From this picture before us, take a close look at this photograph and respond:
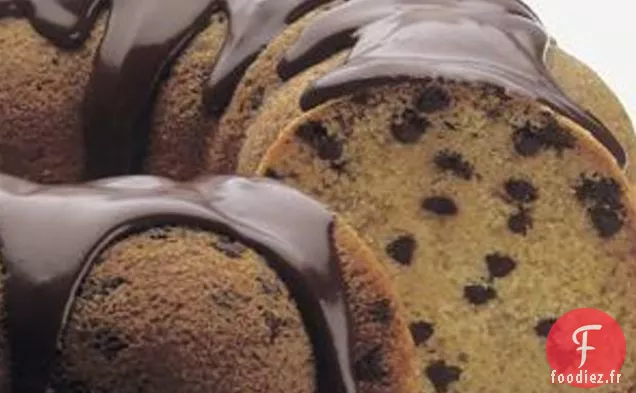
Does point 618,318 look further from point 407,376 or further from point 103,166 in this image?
point 103,166

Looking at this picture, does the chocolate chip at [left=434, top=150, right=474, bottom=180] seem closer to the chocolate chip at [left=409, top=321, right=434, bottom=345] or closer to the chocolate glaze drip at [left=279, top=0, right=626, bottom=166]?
the chocolate glaze drip at [left=279, top=0, right=626, bottom=166]

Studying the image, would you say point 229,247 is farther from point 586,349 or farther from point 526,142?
point 586,349

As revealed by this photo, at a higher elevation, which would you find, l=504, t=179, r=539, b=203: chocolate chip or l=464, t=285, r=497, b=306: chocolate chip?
l=504, t=179, r=539, b=203: chocolate chip

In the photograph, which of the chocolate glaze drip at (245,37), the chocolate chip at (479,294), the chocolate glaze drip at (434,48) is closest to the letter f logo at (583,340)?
the chocolate chip at (479,294)

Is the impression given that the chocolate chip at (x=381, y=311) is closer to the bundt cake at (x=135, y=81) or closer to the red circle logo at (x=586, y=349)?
the red circle logo at (x=586, y=349)

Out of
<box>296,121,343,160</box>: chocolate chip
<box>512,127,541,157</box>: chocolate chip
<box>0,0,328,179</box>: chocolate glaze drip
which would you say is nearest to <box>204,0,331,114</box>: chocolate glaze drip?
<box>0,0,328,179</box>: chocolate glaze drip

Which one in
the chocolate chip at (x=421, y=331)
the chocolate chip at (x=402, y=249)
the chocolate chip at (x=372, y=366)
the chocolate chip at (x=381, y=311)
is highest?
the chocolate chip at (x=381, y=311)
